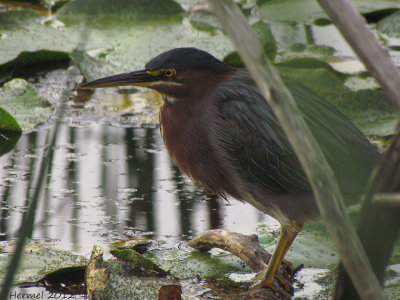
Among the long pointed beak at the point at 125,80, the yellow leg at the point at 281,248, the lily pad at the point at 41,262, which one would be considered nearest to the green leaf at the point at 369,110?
the yellow leg at the point at 281,248

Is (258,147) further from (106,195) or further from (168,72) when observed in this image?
(106,195)

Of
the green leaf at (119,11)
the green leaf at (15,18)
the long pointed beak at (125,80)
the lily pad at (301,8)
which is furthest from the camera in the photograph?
the lily pad at (301,8)

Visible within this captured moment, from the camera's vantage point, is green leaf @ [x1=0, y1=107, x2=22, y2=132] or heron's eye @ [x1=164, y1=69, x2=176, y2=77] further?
green leaf @ [x1=0, y1=107, x2=22, y2=132]

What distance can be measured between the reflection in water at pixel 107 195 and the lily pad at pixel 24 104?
0.10 m

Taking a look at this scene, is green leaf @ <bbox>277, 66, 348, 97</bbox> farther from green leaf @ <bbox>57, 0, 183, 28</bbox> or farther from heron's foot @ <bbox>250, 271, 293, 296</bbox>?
heron's foot @ <bbox>250, 271, 293, 296</bbox>

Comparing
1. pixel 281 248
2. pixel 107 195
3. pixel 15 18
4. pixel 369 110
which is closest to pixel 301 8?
pixel 369 110

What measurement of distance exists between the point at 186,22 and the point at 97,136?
2.05 metres

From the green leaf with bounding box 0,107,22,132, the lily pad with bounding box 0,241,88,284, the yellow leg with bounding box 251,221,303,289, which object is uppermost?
the green leaf with bounding box 0,107,22,132

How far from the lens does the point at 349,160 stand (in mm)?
3021

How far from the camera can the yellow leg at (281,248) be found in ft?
9.70

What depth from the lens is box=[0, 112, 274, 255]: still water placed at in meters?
3.36

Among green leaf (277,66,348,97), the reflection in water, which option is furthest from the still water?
green leaf (277,66,348,97)

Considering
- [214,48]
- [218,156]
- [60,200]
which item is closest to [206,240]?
[218,156]

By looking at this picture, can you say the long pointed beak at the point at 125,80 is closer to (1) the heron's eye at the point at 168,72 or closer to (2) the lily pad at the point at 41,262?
(1) the heron's eye at the point at 168,72
